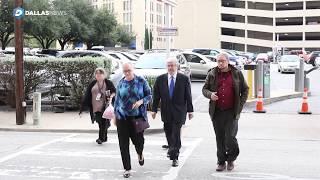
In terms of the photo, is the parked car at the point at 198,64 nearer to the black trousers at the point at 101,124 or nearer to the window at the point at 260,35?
the black trousers at the point at 101,124

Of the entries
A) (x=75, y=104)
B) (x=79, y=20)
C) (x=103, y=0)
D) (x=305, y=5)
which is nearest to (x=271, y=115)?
(x=75, y=104)

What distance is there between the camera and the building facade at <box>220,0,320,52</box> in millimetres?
98700

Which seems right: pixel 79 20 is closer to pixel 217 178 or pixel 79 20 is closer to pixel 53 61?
pixel 53 61

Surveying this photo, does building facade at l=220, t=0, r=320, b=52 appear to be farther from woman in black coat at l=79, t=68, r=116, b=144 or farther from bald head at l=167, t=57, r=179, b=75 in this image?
bald head at l=167, t=57, r=179, b=75

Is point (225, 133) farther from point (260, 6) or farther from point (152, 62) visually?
point (260, 6)

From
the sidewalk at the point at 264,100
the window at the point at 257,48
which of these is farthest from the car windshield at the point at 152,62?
the window at the point at 257,48

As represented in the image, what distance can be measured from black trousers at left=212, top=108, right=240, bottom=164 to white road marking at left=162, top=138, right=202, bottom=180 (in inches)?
27.6

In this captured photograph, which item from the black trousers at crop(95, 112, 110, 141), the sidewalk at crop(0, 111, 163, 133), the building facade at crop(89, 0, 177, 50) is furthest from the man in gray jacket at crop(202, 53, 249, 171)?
the building facade at crop(89, 0, 177, 50)

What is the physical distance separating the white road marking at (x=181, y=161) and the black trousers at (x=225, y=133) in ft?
2.30

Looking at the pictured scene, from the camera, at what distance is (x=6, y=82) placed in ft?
54.4

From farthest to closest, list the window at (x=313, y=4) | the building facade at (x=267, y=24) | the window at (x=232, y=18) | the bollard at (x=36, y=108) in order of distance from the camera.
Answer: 1. the window at (x=232, y=18)
2. the building facade at (x=267, y=24)
3. the window at (x=313, y=4)
4. the bollard at (x=36, y=108)

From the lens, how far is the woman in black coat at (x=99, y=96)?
10.9m

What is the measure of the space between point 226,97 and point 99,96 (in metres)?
3.57

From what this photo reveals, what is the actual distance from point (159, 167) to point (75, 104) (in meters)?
8.24
